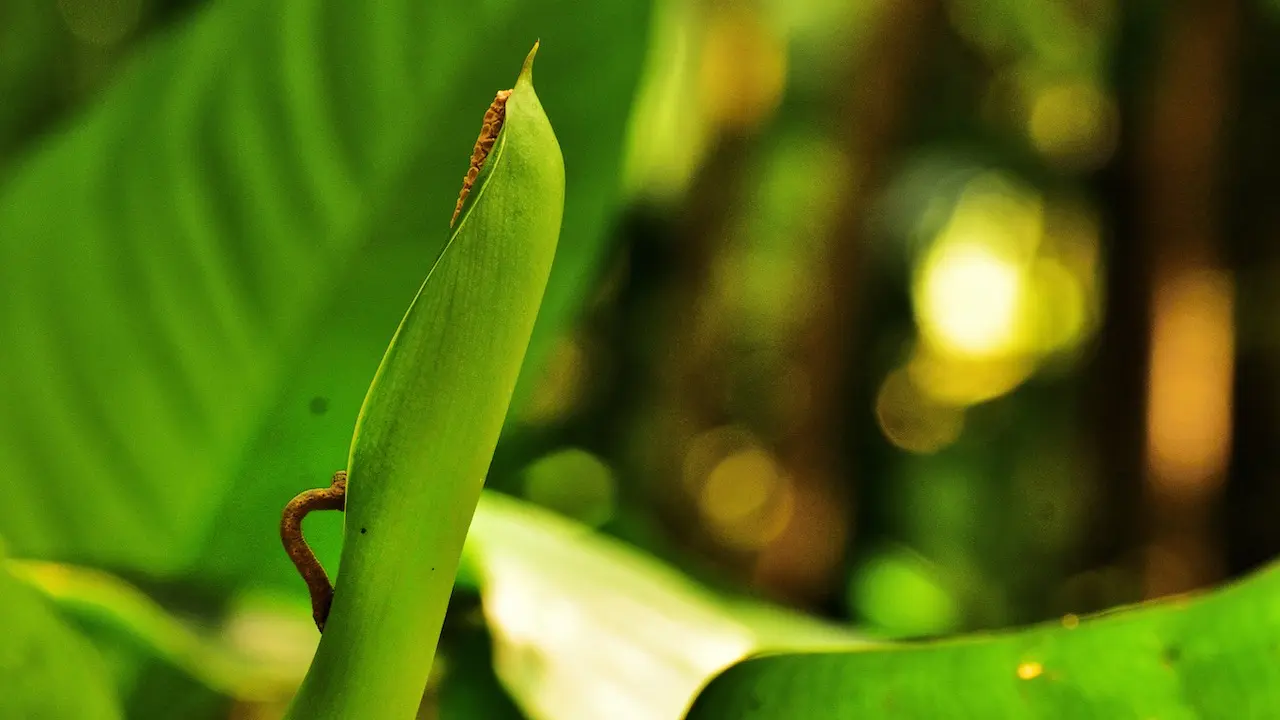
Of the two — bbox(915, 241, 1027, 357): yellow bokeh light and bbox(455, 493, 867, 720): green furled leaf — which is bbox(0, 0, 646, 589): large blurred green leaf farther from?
bbox(915, 241, 1027, 357): yellow bokeh light

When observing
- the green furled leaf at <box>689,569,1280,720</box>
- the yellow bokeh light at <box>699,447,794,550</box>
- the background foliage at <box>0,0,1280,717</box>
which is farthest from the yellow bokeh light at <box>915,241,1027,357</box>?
the green furled leaf at <box>689,569,1280,720</box>

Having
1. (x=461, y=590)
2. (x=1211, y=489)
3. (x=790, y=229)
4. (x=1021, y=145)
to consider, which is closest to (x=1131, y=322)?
(x=1211, y=489)

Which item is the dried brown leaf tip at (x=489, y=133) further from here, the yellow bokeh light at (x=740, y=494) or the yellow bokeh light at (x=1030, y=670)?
the yellow bokeh light at (x=740, y=494)

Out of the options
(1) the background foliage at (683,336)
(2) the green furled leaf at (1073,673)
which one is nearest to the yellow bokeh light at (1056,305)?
(1) the background foliage at (683,336)

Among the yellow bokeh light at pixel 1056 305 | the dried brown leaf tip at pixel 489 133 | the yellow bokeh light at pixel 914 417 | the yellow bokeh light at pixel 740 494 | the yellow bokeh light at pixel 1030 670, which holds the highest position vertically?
the dried brown leaf tip at pixel 489 133

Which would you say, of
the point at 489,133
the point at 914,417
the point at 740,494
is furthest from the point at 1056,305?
the point at 489,133

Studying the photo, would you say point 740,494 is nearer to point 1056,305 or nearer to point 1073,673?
point 1056,305

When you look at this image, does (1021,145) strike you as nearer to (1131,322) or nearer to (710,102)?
(1131,322)
